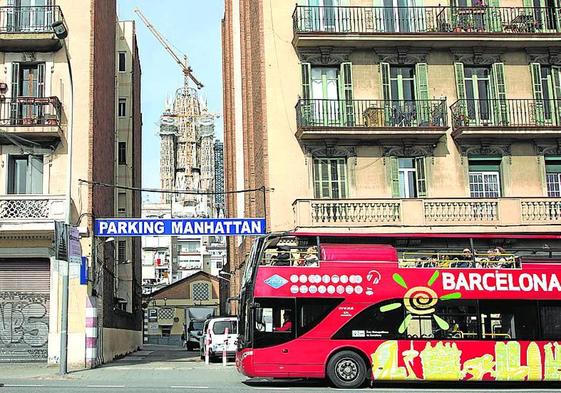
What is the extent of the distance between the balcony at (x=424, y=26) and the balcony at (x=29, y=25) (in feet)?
28.5

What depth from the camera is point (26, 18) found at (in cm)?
2816

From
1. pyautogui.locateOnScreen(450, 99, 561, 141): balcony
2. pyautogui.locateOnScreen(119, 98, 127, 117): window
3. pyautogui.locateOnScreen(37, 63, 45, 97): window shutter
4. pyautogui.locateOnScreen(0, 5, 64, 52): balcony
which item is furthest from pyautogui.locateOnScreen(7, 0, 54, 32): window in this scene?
pyautogui.locateOnScreen(119, 98, 127, 117): window

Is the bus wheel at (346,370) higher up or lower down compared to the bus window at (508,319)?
lower down

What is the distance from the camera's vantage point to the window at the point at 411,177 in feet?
94.5

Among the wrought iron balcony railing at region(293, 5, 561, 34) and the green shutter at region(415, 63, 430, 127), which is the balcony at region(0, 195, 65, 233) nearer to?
the wrought iron balcony railing at region(293, 5, 561, 34)

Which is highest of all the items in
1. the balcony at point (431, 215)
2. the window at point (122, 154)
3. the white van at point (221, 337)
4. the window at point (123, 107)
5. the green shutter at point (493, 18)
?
the window at point (123, 107)

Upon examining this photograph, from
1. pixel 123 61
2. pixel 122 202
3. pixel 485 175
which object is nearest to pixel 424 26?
pixel 485 175

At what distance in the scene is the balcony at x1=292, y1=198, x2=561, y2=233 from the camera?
27281 millimetres

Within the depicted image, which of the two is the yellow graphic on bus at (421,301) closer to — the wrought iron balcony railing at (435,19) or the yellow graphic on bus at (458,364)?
the yellow graphic on bus at (458,364)

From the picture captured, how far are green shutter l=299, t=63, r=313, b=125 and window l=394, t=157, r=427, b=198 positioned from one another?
148 inches

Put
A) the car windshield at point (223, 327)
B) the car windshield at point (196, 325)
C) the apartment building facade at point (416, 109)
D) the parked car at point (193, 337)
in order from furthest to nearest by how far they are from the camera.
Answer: the car windshield at point (196, 325) < the parked car at point (193, 337) < the car windshield at point (223, 327) < the apartment building facade at point (416, 109)

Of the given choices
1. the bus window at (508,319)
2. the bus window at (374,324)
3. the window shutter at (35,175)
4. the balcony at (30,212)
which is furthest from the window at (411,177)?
the window shutter at (35,175)

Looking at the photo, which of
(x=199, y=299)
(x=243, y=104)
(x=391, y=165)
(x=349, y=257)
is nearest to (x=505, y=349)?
(x=349, y=257)

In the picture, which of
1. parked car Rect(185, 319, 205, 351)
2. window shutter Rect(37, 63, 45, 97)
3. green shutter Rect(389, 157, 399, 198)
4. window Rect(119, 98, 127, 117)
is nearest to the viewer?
window shutter Rect(37, 63, 45, 97)
